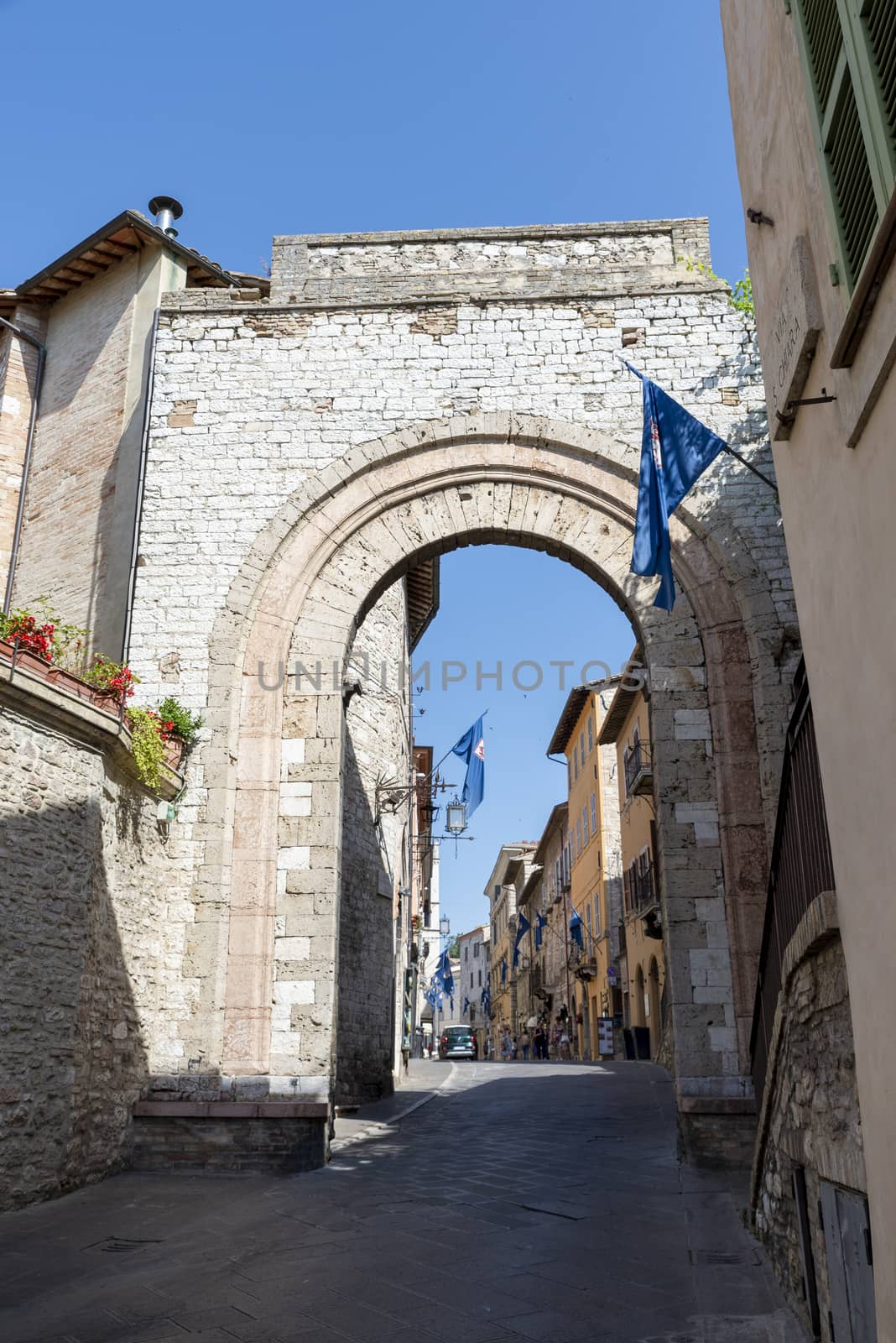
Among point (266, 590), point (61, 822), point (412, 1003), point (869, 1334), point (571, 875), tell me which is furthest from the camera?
point (571, 875)

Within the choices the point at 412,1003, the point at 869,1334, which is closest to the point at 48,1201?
the point at 869,1334

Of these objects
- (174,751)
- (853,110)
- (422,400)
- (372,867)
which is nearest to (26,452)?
(422,400)

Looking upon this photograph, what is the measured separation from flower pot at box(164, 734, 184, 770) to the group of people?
20.1 m

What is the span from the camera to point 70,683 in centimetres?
722

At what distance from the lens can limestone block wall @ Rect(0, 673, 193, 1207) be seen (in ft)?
21.3

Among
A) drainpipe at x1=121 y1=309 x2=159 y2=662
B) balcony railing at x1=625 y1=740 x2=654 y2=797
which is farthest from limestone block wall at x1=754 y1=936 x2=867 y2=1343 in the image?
balcony railing at x1=625 y1=740 x2=654 y2=797

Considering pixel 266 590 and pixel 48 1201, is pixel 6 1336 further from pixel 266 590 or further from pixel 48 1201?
pixel 266 590

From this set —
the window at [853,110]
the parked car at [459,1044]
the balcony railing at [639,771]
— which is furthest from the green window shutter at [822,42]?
the parked car at [459,1044]

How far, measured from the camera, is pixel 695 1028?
814 cm

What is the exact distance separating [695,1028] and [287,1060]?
10.4 ft

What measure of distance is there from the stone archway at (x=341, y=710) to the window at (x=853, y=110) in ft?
20.4

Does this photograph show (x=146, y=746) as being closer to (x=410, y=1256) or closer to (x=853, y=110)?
(x=410, y=1256)

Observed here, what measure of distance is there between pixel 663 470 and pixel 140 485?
16.7 ft

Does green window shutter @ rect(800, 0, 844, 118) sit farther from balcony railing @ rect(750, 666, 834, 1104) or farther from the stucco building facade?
balcony railing @ rect(750, 666, 834, 1104)
